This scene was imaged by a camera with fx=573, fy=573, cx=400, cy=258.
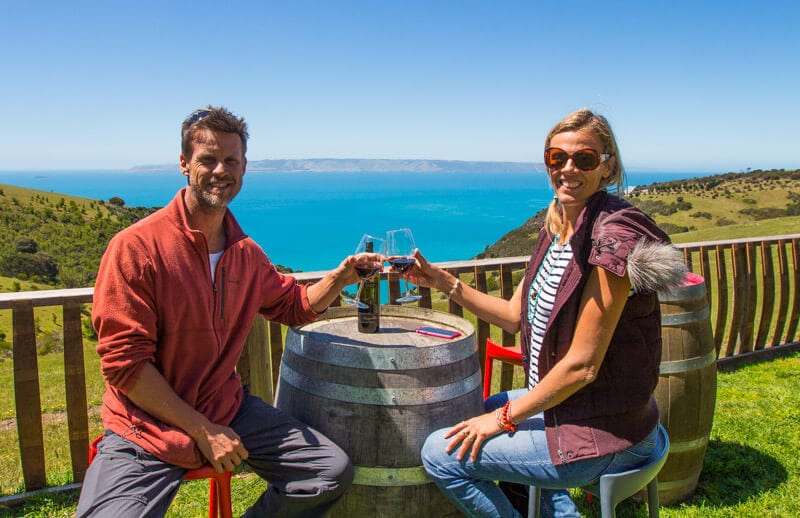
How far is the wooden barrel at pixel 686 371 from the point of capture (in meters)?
3.26

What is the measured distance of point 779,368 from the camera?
632 centimetres

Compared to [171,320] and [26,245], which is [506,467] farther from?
[26,245]

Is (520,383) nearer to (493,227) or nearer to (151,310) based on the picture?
(151,310)

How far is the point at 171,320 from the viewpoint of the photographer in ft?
7.91

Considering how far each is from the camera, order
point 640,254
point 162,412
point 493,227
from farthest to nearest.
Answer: point 493,227, point 162,412, point 640,254

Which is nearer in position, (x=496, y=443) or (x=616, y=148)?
(x=496, y=443)

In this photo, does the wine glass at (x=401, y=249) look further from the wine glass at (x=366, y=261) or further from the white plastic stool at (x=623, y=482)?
the white plastic stool at (x=623, y=482)

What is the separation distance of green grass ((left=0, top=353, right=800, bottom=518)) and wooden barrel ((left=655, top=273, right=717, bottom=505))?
1.63ft

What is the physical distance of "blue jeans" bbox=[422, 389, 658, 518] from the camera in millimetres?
2283

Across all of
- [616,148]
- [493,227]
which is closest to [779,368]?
[616,148]

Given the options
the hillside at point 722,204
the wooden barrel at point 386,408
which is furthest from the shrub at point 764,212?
the wooden barrel at point 386,408

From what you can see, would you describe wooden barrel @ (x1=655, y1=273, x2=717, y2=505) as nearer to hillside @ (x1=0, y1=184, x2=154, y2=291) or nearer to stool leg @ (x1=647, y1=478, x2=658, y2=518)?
stool leg @ (x1=647, y1=478, x2=658, y2=518)

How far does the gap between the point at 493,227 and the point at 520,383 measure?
467 ft

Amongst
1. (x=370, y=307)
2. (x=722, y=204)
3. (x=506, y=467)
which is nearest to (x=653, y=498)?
(x=506, y=467)
